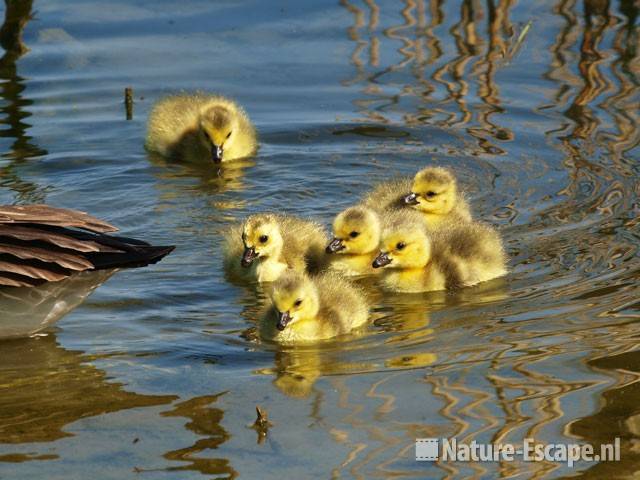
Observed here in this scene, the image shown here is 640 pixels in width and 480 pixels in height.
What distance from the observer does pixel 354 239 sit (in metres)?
6.66

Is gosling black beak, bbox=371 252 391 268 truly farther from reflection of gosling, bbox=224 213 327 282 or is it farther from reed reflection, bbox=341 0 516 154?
reed reflection, bbox=341 0 516 154

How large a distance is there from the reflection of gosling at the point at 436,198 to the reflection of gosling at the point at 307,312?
121cm

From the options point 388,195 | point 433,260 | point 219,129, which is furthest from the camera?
point 219,129

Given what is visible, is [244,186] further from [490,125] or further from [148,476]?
[148,476]

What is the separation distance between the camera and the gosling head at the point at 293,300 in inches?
226

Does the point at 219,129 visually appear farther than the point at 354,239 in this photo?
Yes

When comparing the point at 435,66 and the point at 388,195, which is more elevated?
the point at 435,66

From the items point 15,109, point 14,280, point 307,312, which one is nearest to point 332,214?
point 307,312

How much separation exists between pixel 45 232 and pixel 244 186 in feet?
9.66

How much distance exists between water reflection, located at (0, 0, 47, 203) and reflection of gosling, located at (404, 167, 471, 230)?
90.5 inches

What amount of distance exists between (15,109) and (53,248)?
4.15 meters

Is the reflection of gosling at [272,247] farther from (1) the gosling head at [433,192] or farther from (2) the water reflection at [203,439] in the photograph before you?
(2) the water reflection at [203,439]

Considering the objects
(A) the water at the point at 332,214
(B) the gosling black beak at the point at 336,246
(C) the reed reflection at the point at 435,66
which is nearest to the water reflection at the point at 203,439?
(A) the water at the point at 332,214

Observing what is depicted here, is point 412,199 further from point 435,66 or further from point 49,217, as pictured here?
point 435,66
